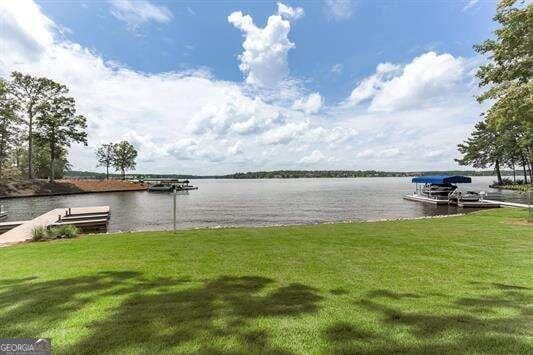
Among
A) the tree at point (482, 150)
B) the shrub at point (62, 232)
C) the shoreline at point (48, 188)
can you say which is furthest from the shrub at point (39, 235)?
the tree at point (482, 150)

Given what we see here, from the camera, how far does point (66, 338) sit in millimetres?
3965

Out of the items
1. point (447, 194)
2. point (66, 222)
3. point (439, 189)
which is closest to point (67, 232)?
point (66, 222)

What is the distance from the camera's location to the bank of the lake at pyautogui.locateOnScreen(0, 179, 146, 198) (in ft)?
155

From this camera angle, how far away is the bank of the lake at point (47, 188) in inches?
1859

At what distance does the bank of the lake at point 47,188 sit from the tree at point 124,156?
28024 millimetres

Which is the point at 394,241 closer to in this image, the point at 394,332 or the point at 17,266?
the point at 394,332

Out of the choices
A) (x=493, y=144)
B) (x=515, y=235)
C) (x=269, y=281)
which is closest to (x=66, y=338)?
(x=269, y=281)

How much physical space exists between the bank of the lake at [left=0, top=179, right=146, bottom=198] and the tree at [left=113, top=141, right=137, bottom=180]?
91.9 ft

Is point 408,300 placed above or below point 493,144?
below

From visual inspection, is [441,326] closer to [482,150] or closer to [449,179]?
[449,179]

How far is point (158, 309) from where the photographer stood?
4.84m

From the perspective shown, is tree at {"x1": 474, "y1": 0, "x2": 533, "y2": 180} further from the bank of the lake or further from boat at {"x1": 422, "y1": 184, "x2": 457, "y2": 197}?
the bank of the lake

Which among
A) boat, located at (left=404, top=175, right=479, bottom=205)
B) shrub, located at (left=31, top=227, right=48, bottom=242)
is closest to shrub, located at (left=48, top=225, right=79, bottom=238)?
shrub, located at (left=31, top=227, right=48, bottom=242)

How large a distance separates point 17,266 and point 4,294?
2.74 metres
